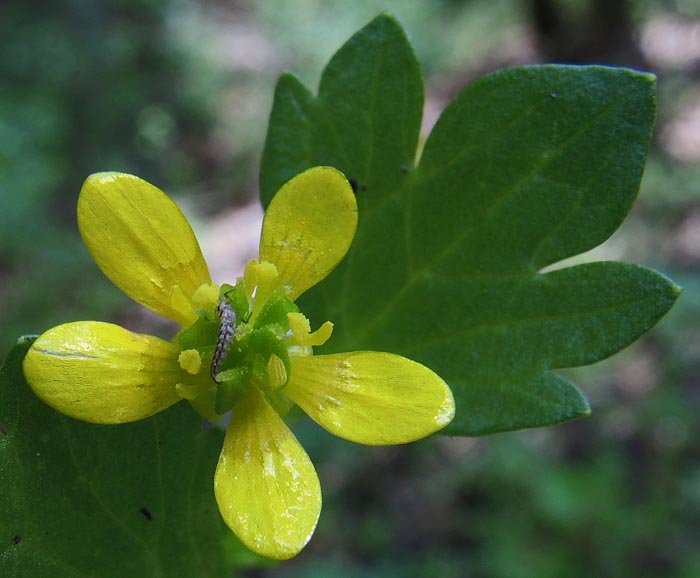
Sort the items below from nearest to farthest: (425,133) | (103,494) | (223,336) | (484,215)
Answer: (223,336)
(103,494)
(484,215)
(425,133)

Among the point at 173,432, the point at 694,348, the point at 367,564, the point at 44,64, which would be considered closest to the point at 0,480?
the point at 173,432

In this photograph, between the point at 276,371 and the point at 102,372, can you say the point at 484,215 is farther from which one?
the point at 102,372

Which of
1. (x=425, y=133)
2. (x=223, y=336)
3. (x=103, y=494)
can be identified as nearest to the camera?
(x=223, y=336)

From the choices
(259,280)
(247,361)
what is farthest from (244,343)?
(259,280)

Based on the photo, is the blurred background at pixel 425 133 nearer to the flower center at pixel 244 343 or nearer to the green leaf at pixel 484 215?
the green leaf at pixel 484 215

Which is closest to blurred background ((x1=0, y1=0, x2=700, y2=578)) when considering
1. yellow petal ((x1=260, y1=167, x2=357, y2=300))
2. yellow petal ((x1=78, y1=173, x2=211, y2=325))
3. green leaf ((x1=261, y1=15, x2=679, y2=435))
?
green leaf ((x1=261, y1=15, x2=679, y2=435))

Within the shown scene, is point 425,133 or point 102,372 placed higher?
point 102,372

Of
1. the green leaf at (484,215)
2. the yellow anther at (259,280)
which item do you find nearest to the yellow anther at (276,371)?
the yellow anther at (259,280)
